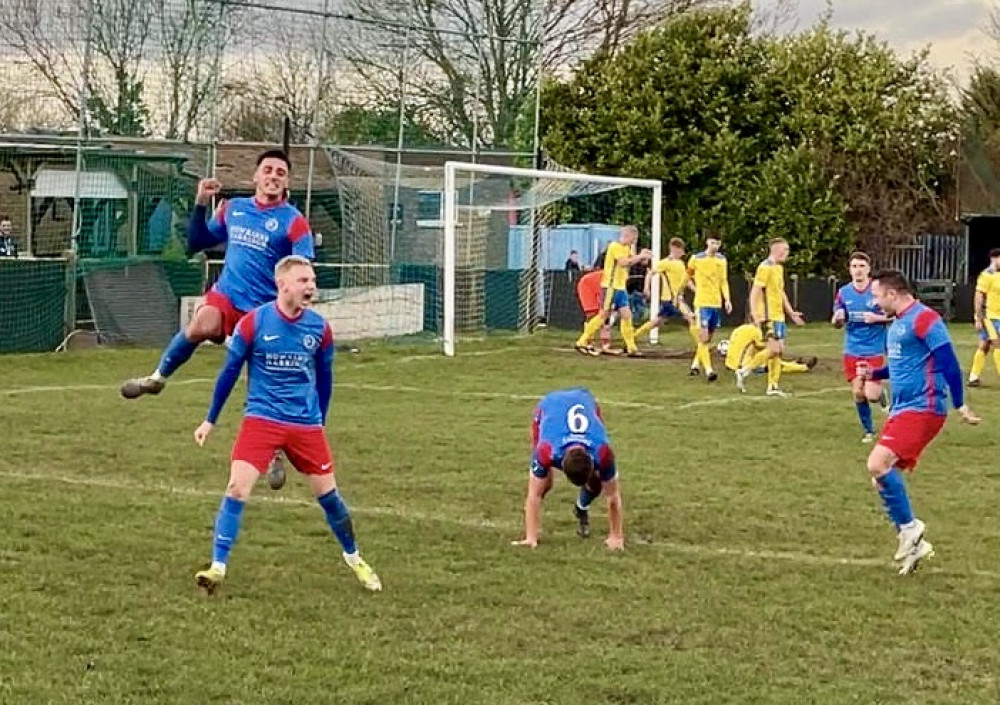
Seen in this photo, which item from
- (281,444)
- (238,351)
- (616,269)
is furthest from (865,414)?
(616,269)

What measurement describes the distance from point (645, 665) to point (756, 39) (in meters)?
34.2

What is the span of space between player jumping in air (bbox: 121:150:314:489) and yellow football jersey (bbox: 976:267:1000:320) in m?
13.2

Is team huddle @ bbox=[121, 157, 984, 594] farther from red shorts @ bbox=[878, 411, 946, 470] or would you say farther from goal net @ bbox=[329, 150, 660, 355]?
goal net @ bbox=[329, 150, 660, 355]

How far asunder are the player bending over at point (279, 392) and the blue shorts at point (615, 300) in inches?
638

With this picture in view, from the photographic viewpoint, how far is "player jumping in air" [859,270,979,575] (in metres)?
9.35

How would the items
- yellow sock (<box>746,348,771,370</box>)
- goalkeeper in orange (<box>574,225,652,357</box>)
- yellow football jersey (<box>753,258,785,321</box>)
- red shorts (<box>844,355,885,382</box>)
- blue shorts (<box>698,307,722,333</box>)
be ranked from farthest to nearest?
goalkeeper in orange (<box>574,225,652,357</box>) < blue shorts (<box>698,307,722,333</box>) < yellow sock (<box>746,348,771,370</box>) < yellow football jersey (<box>753,258,785,321</box>) < red shorts (<box>844,355,885,382</box>)

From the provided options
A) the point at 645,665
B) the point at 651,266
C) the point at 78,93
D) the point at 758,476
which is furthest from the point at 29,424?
the point at 651,266

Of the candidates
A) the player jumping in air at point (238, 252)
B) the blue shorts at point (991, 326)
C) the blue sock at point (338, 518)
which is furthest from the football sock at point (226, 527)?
the blue shorts at point (991, 326)

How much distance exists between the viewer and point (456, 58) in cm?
3059

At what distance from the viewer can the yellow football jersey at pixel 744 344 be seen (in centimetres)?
2005

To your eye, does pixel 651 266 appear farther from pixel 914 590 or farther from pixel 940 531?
pixel 914 590

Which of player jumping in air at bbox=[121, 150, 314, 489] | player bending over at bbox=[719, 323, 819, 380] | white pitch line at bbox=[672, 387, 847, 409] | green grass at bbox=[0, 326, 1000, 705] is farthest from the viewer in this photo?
player bending over at bbox=[719, 323, 819, 380]

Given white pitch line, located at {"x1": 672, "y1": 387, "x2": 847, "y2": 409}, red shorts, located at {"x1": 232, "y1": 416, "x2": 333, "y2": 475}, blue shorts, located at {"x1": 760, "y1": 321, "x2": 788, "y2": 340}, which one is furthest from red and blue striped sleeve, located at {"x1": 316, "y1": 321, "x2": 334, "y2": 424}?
blue shorts, located at {"x1": 760, "y1": 321, "x2": 788, "y2": 340}

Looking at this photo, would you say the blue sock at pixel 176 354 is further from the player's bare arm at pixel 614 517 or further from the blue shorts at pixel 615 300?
the blue shorts at pixel 615 300
